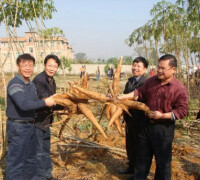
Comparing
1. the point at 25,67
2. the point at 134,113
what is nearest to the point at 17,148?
the point at 25,67

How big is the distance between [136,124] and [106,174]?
785 millimetres

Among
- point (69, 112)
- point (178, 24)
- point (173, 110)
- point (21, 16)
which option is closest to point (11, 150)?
point (69, 112)

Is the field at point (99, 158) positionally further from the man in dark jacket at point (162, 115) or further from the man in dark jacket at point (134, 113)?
the man in dark jacket at point (162, 115)

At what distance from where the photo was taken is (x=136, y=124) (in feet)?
7.79

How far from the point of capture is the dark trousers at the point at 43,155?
7.19ft

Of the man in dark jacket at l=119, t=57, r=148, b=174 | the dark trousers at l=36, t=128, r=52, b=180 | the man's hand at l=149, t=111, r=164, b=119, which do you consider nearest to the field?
the dark trousers at l=36, t=128, r=52, b=180

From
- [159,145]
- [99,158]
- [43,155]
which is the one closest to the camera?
[159,145]

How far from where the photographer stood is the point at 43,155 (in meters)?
2.34

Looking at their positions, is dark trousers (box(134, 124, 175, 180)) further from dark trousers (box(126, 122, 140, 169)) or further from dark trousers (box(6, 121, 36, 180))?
dark trousers (box(6, 121, 36, 180))

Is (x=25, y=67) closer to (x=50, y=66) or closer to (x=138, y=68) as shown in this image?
(x=50, y=66)

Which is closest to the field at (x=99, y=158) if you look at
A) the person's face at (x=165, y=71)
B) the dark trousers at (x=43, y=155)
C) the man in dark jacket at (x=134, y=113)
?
the dark trousers at (x=43, y=155)

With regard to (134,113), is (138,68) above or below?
above

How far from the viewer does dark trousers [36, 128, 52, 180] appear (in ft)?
7.19

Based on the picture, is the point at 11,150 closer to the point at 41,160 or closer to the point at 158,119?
the point at 41,160
